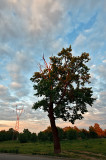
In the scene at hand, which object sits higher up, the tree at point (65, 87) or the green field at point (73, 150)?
the tree at point (65, 87)

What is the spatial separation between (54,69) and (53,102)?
551 centimetres

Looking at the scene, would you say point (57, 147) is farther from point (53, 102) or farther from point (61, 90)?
point (61, 90)

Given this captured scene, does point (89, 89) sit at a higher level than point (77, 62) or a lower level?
lower

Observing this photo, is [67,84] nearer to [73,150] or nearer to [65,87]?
[65,87]

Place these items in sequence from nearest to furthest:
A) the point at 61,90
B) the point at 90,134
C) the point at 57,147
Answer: the point at 57,147, the point at 61,90, the point at 90,134

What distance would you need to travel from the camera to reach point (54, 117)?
83.6 ft

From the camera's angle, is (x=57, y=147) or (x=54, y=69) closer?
(x=57, y=147)

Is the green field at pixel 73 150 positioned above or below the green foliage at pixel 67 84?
below

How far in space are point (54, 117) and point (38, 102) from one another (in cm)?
379

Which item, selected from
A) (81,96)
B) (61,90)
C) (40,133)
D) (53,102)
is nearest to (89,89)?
(81,96)

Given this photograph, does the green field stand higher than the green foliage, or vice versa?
the green foliage

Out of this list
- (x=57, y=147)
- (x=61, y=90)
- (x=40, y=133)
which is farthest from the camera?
(x=40, y=133)

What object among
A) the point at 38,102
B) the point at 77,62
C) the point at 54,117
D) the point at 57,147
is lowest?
the point at 57,147

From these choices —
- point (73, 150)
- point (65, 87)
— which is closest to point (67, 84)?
point (65, 87)
